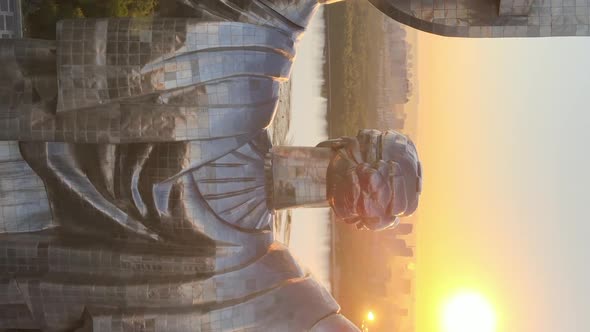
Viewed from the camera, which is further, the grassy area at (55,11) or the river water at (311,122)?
the river water at (311,122)

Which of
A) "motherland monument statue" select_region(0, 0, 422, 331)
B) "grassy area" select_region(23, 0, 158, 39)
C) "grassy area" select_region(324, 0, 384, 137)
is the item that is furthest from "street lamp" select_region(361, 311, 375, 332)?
"grassy area" select_region(23, 0, 158, 39)

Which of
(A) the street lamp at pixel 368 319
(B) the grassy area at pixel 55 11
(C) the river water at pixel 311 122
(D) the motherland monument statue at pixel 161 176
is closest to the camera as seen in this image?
(D) the motherland monument statue at pixel 161 176

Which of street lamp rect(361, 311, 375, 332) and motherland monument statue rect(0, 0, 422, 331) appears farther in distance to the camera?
street lamp rect(361, 311, 375, 332)

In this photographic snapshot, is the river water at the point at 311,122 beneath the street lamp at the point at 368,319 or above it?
above

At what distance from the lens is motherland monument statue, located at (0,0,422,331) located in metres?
1.99

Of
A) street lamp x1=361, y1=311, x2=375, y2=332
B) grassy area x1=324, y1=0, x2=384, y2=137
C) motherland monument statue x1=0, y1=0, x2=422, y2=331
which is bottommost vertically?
street lamp x1=361, y1=311, x2=375, y2=332

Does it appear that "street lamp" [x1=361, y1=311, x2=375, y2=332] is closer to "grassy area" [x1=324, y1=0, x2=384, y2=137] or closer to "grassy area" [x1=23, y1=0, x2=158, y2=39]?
"grassy area" [x1=324, y1=0, x2=384, y2=137]

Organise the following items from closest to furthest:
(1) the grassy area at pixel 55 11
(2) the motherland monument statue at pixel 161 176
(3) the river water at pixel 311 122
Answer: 1. (2) the motherland monument statue at pixel 161 176
2. (1) the grassy area at pixel 55 11
3. (3) the river water at pixel 311 122

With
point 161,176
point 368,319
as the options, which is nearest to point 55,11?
point 161,176

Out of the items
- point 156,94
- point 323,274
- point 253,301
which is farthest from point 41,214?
point 323,274

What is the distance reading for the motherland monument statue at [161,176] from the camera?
1993 mm

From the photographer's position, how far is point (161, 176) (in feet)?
6.87

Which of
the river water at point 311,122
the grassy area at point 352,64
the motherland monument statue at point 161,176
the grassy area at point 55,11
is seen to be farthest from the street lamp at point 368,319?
the grassy area at point 55,11

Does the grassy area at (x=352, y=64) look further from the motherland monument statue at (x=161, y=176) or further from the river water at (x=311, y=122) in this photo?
the motherland monument statue at (x=161, y=176)
